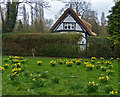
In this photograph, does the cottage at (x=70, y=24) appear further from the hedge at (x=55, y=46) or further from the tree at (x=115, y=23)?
the tree at (x=115, y=23)

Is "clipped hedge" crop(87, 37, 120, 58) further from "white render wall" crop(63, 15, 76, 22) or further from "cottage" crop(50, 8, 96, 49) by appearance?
"white render wall" crop(63, 15, 76, 22)

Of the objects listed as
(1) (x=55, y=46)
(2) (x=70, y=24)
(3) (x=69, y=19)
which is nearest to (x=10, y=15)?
(3) (x=69, y=19)

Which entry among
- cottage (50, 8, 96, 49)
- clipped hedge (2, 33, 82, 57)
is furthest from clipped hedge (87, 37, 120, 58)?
cottage (50, 8, 96, 49)

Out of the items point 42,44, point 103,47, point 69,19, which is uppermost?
point 69,19

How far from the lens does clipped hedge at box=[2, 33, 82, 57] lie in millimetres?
13015

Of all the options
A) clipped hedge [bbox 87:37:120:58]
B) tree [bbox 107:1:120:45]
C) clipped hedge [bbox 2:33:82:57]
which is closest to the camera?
tree [bbox 107:1:120:45]

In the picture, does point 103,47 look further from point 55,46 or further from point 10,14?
point 10,14

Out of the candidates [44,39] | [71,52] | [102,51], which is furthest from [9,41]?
[102,51]

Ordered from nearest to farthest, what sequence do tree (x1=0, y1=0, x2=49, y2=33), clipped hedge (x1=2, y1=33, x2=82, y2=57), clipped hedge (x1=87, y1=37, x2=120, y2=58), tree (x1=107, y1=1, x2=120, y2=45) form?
1. tree (x1=107, y1=1, x2=120, y2=45)
2. clipped hedge (x1=87, y1=37, x2=120, y2=58)
3. clipped hedge (x1=2, y1=33, x2=82, y2=57)
4. tree (x1=0, y1=0, x2=49, y2=33)

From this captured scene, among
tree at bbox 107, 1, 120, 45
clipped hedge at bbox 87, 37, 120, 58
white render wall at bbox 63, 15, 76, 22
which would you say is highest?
white render wall at bbox 63, 15, 76, 22

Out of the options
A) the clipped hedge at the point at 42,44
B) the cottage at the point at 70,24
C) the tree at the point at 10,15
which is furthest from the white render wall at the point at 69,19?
the clipped hedge at the point at 42,44

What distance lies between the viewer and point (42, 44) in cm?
1359

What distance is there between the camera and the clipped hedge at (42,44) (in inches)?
512

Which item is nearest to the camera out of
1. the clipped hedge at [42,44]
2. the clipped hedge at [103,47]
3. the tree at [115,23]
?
the tree at [115,23]
